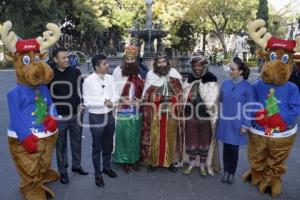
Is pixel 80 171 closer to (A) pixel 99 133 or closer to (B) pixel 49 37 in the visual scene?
(A) pixel 99 133

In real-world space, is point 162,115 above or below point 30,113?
below

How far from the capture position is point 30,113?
5008 millimetres

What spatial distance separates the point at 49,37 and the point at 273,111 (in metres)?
3.07

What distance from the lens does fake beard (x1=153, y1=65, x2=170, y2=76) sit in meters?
6.23

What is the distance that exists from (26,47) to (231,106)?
2.84 meters

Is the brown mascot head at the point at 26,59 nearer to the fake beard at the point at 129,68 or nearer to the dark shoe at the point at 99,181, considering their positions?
the fake beard at the point at 129,68

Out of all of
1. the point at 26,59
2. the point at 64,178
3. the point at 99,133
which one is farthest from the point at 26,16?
the point at 26,59

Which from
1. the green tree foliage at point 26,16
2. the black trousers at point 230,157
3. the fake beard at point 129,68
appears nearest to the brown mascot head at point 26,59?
the fake beard at point 129,68

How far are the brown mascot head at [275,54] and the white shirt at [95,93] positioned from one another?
213 centimetres

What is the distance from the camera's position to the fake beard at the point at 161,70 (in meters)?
6.23

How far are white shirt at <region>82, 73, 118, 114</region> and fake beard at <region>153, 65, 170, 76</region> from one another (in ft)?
2.87

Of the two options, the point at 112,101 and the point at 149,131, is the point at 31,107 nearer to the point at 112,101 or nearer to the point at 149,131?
the point at 112,101

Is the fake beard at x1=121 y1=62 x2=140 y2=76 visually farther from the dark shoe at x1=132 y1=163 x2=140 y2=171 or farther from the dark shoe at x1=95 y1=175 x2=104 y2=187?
the dark shoe at x1=95 y1=175 x2=104 y2=187

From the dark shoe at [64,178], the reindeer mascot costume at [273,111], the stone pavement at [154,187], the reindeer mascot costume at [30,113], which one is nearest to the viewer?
the reindeer mascot costume at [30,113]
